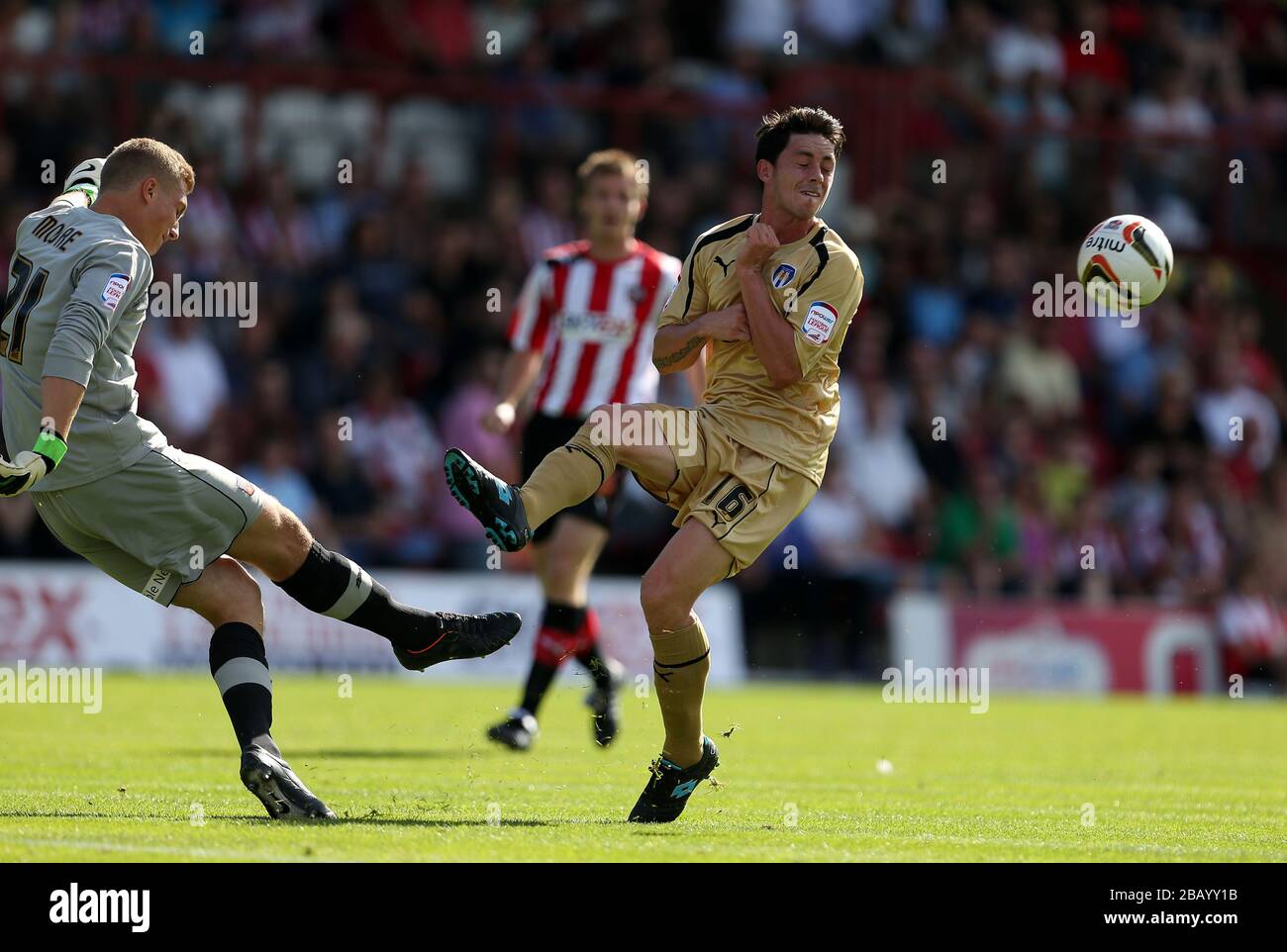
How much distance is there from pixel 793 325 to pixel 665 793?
1.80m

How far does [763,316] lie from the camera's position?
22.6ft

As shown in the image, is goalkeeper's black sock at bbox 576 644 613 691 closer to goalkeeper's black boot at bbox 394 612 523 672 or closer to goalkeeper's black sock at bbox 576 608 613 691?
goalkeeper's black sock at bbox 576 608 613 691

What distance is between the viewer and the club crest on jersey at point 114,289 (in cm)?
629

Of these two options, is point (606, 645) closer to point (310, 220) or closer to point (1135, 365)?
point (310, 220)

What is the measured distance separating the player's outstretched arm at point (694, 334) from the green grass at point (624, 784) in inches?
68.4

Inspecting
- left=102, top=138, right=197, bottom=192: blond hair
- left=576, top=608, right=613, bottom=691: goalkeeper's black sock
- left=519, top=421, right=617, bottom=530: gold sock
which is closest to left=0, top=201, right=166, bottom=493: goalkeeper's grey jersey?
left=102, top=138, right=197, bottom=192: blond hair

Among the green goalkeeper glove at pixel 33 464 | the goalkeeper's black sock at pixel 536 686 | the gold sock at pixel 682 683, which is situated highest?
the green goalkeeper glove at pixel 33 464

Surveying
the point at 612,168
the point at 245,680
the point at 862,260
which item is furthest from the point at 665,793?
the point at 862,260

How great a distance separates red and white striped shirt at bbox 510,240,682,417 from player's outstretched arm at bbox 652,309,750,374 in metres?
3.12

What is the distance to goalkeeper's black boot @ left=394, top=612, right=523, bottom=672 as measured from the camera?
6.93m

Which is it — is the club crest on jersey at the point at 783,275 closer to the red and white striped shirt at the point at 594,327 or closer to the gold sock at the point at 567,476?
the gold sock at the point at 567,476

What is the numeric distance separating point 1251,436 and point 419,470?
9465mm

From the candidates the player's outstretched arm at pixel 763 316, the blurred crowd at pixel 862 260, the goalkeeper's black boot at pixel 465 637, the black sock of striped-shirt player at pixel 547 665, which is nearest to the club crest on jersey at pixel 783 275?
the player's outstretched arm at pixel 763 316

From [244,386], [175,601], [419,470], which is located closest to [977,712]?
[419,470]
